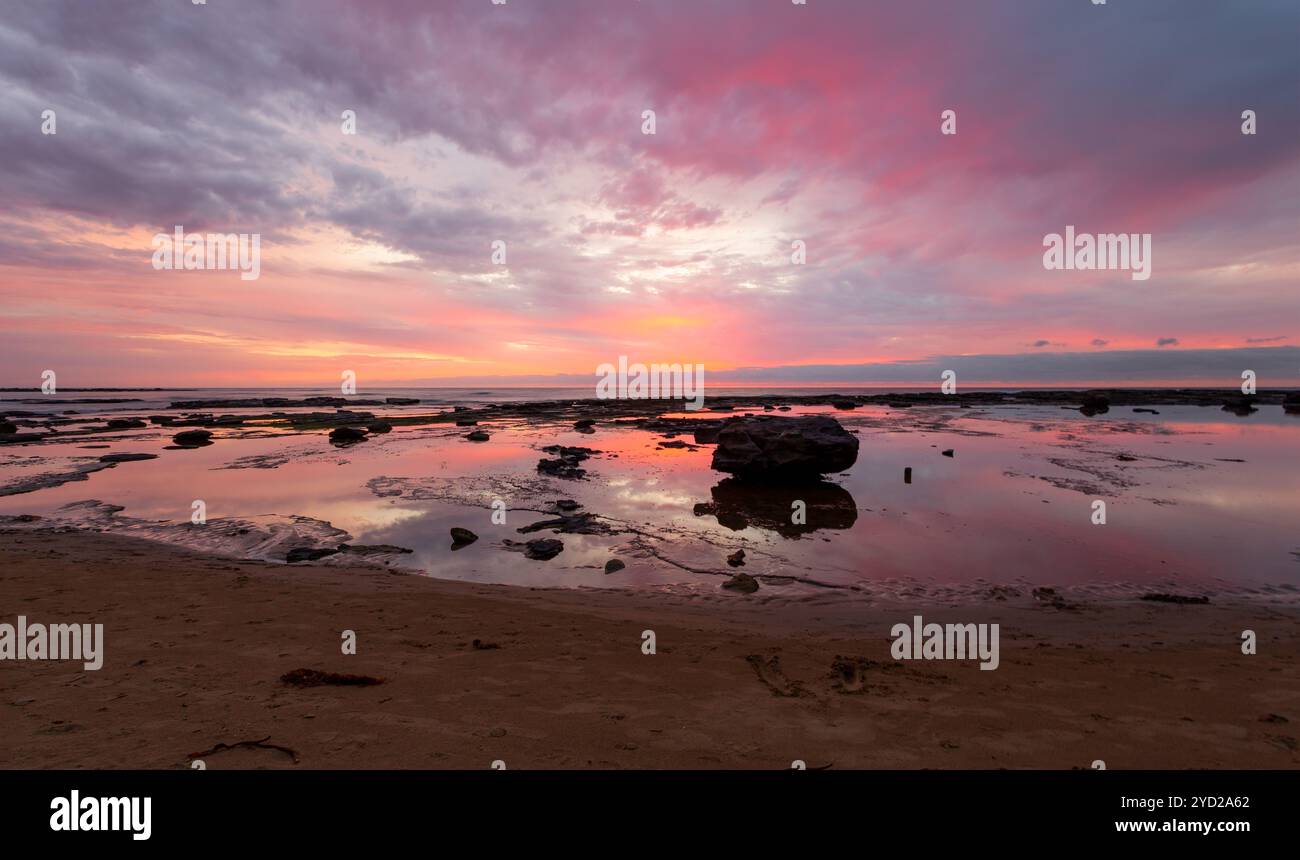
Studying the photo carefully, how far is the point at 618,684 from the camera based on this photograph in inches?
265

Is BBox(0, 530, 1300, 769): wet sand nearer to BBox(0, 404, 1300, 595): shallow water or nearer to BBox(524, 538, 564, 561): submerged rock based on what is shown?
BBox(0, 404, 1300, 595): shallow water

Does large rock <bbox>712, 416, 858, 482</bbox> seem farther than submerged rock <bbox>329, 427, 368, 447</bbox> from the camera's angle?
No

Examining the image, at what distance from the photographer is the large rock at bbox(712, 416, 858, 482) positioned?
2356 cm

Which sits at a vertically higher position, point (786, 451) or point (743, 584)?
point (786, 451)

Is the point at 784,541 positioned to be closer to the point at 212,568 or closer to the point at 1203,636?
the point at 1203,636

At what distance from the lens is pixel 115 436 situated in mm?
42031

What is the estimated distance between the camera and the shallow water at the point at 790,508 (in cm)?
1234

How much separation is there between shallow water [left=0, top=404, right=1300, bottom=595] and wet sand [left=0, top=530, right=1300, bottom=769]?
1.90m

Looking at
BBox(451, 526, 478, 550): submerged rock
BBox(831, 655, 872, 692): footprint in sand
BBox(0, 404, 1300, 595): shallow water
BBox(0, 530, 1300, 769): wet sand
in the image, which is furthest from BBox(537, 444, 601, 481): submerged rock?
BBox(831, 655, 872, 692): footprint in sand

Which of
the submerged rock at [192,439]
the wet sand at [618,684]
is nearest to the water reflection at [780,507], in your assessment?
the wet sand at [618,684]

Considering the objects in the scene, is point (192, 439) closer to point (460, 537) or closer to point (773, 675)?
point (460, 537)

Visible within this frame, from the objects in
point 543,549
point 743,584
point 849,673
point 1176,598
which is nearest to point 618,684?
point 849,673

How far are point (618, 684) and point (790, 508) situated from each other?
45.1 feet
